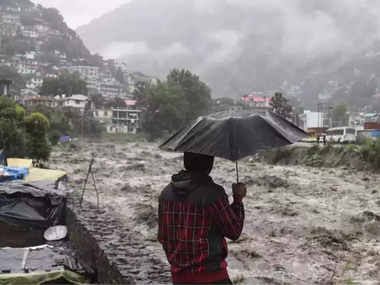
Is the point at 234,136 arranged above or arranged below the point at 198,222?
above

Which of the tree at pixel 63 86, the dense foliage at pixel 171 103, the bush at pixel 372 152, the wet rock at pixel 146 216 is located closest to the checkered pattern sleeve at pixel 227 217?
the wet rock at pixel 146 216

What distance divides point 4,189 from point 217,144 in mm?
3919

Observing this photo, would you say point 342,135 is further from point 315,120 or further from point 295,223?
point 315,120

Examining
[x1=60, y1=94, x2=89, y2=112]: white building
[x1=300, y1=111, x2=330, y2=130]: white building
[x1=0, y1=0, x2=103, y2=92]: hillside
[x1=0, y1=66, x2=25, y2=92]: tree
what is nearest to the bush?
[x1=300, y1=111, x2=330, y2=130]: white building

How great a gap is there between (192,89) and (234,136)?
→ 76.1 m

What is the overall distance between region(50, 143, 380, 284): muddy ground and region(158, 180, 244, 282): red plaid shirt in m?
1.65

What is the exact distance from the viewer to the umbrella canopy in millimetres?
2533

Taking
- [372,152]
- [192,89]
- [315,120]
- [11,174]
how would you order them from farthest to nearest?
[315,120], [192,89], [372,152], [11,174]

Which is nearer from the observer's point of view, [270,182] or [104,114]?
[270,182]

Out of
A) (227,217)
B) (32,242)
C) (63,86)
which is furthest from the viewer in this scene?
(63,86)

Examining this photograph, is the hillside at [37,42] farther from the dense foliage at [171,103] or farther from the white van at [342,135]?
the white van at [342,135]

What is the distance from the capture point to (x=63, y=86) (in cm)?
8162

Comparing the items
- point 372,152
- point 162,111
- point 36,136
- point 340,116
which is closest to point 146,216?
point 36,136

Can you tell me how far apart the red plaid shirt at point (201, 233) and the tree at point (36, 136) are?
1515 cm
